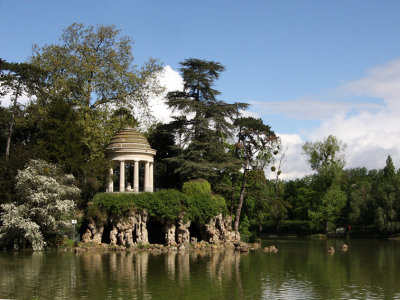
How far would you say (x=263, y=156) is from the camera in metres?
62.4

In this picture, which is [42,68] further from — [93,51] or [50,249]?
[50,249]

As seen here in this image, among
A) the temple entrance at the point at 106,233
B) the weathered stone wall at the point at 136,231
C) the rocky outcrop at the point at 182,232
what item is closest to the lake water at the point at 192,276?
the weathered stone wall at the point at 136,231

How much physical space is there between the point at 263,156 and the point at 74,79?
24.4 meters

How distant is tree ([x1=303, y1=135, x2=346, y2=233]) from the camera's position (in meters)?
75.8

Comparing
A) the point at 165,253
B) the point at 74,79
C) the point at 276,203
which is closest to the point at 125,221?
the point at 165,253

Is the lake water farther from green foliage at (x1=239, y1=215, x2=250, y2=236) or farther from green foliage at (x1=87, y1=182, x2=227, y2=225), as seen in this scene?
green foliage at (x1=239, y1=215, x2=250, y2=236)

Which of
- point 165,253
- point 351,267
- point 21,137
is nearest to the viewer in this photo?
point 351,267

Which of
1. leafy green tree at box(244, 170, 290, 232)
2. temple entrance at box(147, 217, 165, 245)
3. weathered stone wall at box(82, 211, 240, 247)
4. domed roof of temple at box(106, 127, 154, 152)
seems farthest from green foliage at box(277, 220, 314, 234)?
domed roof of temple at box(106, 127, 154, 152)

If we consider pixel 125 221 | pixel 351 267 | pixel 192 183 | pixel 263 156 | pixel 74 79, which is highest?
pixel 74 79

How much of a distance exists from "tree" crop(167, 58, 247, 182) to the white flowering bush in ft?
43.0

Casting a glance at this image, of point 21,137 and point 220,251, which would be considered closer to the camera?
point 220,251

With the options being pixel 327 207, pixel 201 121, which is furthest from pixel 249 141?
pixel 327 207

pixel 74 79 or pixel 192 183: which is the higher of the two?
pixel 74 79

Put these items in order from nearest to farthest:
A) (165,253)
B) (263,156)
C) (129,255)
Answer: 1. (129,255)
2. (165,253)
3. (263,156)
